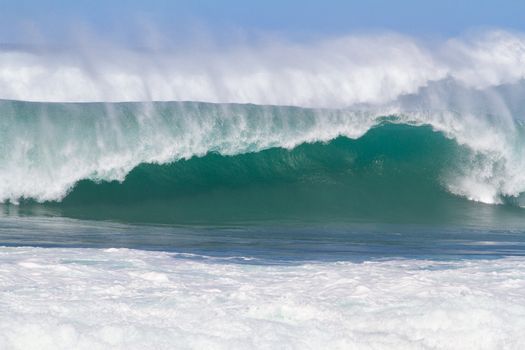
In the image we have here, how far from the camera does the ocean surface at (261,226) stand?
22.4 ft

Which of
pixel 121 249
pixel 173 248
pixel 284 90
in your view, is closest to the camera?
pixel 121 249

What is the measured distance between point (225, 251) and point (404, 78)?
36.2ft

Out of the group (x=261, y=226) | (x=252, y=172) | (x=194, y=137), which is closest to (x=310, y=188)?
(x=252, y=172)

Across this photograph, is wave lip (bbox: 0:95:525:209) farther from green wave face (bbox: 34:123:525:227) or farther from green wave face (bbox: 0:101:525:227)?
green wave face (bbox: 34:123:525:227)

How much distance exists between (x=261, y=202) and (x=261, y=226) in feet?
8.93

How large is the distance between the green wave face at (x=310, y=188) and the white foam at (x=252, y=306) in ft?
18.4

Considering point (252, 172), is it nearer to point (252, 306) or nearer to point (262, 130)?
point (262, 130)

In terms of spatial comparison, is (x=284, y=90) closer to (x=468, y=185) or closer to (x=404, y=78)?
(x=404, y=78)

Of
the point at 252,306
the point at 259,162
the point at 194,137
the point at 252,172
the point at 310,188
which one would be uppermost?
the point at 194,137

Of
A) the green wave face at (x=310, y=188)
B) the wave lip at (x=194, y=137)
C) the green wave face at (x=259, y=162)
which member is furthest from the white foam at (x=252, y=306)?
the wave lip at (x=194, y=137)

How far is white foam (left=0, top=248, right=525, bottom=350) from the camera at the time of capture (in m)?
6.47

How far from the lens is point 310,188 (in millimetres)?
16953

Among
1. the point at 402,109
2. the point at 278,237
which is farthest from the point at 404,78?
the point at 278,237

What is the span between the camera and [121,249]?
391 inches
